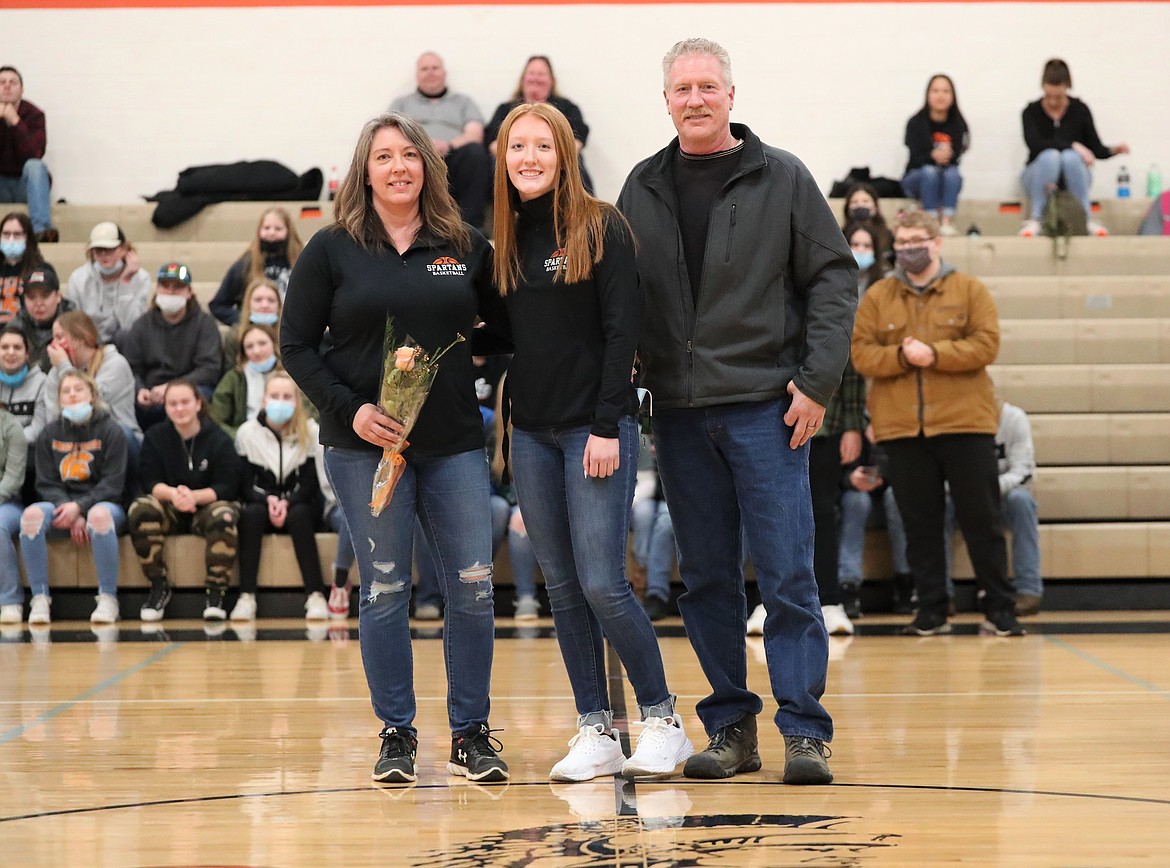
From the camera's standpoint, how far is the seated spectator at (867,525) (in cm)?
643

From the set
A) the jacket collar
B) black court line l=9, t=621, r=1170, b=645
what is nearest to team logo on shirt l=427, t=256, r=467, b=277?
the jacket collar

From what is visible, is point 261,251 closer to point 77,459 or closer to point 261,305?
point 261,305

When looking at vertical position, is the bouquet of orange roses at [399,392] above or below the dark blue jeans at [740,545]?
above

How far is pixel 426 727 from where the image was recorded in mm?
3922

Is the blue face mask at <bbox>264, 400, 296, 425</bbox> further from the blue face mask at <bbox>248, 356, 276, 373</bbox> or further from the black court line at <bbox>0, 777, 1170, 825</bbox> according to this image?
the black court line at <bbox>0, 777, 1170, 825</bbox>

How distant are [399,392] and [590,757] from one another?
93 centimetres

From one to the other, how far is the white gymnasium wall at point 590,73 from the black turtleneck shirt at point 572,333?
7332 millimetres

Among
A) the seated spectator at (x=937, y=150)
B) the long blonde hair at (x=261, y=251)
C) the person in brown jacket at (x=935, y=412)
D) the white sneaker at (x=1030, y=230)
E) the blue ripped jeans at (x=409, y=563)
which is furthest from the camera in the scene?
the seated spectator at (x=937, y=150)

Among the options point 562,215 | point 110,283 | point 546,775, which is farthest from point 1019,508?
point 110,283

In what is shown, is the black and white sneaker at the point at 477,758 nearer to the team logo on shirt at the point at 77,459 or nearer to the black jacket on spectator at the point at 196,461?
the black jacket on spectator at the point at 196,461

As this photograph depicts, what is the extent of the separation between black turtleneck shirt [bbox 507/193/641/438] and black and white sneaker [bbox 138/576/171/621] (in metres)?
3.94

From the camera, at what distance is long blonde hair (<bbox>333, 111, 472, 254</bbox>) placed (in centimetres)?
327

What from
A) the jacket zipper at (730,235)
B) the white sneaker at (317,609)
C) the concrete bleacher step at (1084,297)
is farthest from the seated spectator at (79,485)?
the concrete bleacher step at (1084,297)

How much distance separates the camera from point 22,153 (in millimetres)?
9844
